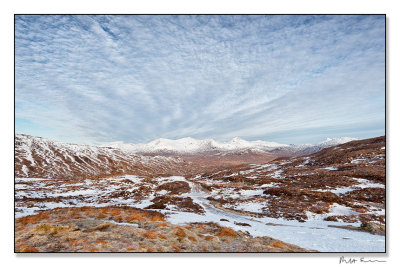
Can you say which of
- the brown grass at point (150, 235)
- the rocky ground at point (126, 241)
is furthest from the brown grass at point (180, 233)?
the brown grass at point (150, 235)

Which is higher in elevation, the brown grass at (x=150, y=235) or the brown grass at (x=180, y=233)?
the brown grass at (x=150, y=235)

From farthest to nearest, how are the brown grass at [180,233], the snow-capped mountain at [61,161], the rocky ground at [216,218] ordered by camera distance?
1. the snow-capped mountain at [61,161]
2. the brown grass at [180,233]
3. the rocky ground at [216,218]

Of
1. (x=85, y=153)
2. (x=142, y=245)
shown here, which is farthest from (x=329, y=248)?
(x=85, y=153)

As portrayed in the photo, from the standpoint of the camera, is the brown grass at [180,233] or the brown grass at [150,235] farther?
the brown grass at [180,233]

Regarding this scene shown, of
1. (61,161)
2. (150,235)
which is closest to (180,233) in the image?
(150,235)

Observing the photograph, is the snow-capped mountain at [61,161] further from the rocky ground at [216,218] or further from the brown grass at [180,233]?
the brown grass at [180,233]
